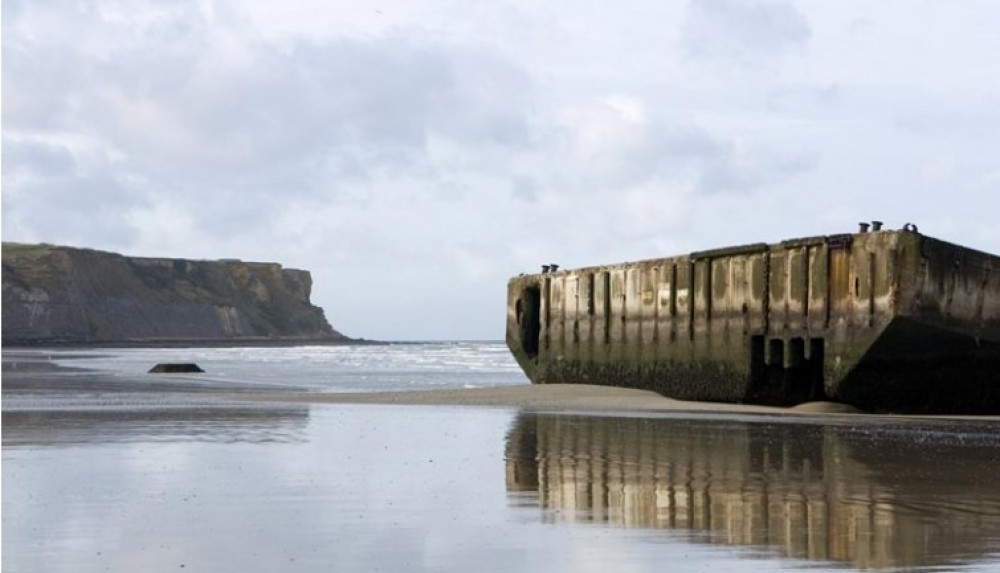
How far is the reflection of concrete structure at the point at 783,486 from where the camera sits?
8500 millimetres

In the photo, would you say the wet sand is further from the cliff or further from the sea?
the cliff

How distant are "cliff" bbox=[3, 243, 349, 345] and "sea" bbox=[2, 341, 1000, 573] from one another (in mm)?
116889

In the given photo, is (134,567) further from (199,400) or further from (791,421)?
(199,400)

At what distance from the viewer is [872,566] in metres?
7.51

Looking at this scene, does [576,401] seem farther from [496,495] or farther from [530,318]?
[496,495]

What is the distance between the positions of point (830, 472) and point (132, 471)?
19.4 ft

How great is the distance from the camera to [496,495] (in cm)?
1065

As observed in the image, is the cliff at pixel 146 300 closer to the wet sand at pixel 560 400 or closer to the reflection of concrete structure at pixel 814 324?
the wet sand at pixel 560 400

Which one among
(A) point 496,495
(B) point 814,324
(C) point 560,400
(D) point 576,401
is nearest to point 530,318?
(C) point 560,400

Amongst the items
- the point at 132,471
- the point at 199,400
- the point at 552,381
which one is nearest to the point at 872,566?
the point at 132,471

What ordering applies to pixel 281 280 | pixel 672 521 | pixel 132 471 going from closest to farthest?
pixel 672 521 → pixel 132 471 → pixel 281 280

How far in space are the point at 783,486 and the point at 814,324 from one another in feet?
36.2

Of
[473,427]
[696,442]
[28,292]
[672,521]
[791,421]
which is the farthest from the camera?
[28,292]

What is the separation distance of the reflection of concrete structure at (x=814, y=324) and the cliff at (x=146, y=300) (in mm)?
108686
